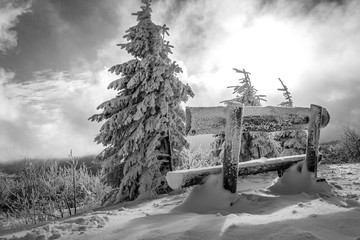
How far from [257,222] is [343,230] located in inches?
30.0

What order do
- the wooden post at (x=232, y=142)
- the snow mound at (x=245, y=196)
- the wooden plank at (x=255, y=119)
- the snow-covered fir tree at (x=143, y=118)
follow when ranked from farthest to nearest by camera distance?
the snow-covered fir tree at (x=143, y=118) → the wooden post at (x=232, y=142) → the wooden plank at (x=255, y=119) → the snow mound at (x=245, y=196)

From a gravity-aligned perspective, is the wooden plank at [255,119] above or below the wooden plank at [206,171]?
above

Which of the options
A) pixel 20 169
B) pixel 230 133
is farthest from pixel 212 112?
pixel 20 169

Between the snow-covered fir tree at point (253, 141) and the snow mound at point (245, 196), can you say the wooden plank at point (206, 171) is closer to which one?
the snow mound at point (245, 196)

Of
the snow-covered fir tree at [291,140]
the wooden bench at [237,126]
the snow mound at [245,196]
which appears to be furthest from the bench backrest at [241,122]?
the snow-covered fir tree at [291,140]

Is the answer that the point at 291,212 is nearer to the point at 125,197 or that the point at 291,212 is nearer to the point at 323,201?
the point at 323,201

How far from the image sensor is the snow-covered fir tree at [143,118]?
7535 mm

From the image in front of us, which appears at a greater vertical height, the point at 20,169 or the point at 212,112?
the point at 212,112

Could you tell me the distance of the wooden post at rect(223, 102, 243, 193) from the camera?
→ 3615mm

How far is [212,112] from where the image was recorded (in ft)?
11.9

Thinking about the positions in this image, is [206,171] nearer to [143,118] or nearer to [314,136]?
[314,136]

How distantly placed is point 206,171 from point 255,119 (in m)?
1.28

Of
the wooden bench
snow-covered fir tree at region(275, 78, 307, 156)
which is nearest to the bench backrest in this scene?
the wooden bench

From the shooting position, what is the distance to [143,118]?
7820 mm
